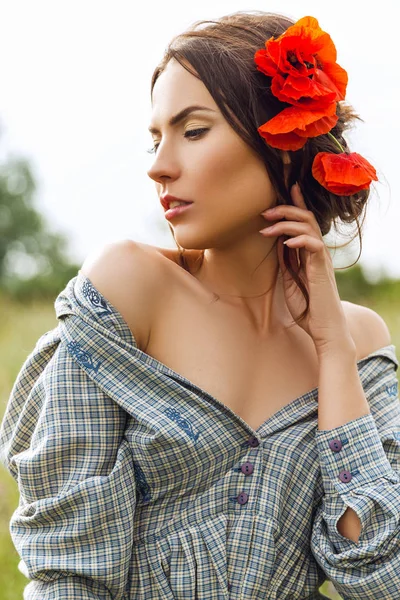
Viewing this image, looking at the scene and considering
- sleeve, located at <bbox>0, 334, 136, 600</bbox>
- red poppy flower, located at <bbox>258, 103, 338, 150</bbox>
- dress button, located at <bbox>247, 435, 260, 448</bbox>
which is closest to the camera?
sleeve, located at <bbox>0, 334, 136, 600</bbox>

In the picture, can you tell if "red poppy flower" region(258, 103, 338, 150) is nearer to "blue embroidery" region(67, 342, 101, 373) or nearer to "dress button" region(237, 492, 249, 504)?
"blue embroidery" region(67, 342, 101, 373)

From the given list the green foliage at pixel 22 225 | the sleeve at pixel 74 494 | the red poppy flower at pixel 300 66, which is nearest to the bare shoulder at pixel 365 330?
the red poppy flower at pixel 300 66

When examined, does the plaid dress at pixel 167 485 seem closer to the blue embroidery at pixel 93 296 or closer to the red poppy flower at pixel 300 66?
the blue embroidery at pixel 93 296

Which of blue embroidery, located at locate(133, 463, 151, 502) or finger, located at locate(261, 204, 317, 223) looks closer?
blue embroidery, located at locate(133, 463, 151, 502)

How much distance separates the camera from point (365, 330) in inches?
102

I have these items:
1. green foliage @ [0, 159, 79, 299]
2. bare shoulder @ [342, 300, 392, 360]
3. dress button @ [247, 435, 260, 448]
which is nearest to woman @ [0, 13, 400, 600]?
dress button @ [247, 435, 260, 448]

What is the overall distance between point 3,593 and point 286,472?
1.52 meters

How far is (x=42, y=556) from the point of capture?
2.02 meters

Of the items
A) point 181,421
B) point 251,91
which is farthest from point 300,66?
point 181,421

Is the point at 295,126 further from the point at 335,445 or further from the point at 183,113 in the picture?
the point at 335,445

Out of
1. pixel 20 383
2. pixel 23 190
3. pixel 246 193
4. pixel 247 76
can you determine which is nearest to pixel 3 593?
pixel 20 383

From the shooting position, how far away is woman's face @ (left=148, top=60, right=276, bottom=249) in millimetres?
2115

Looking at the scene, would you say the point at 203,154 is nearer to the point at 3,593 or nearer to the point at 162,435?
the point at 162,435

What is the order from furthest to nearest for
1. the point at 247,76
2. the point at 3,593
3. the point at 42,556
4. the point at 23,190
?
the point at 23,190 < the point at 3,593 < the point at 247,76 < the point at 42,556
